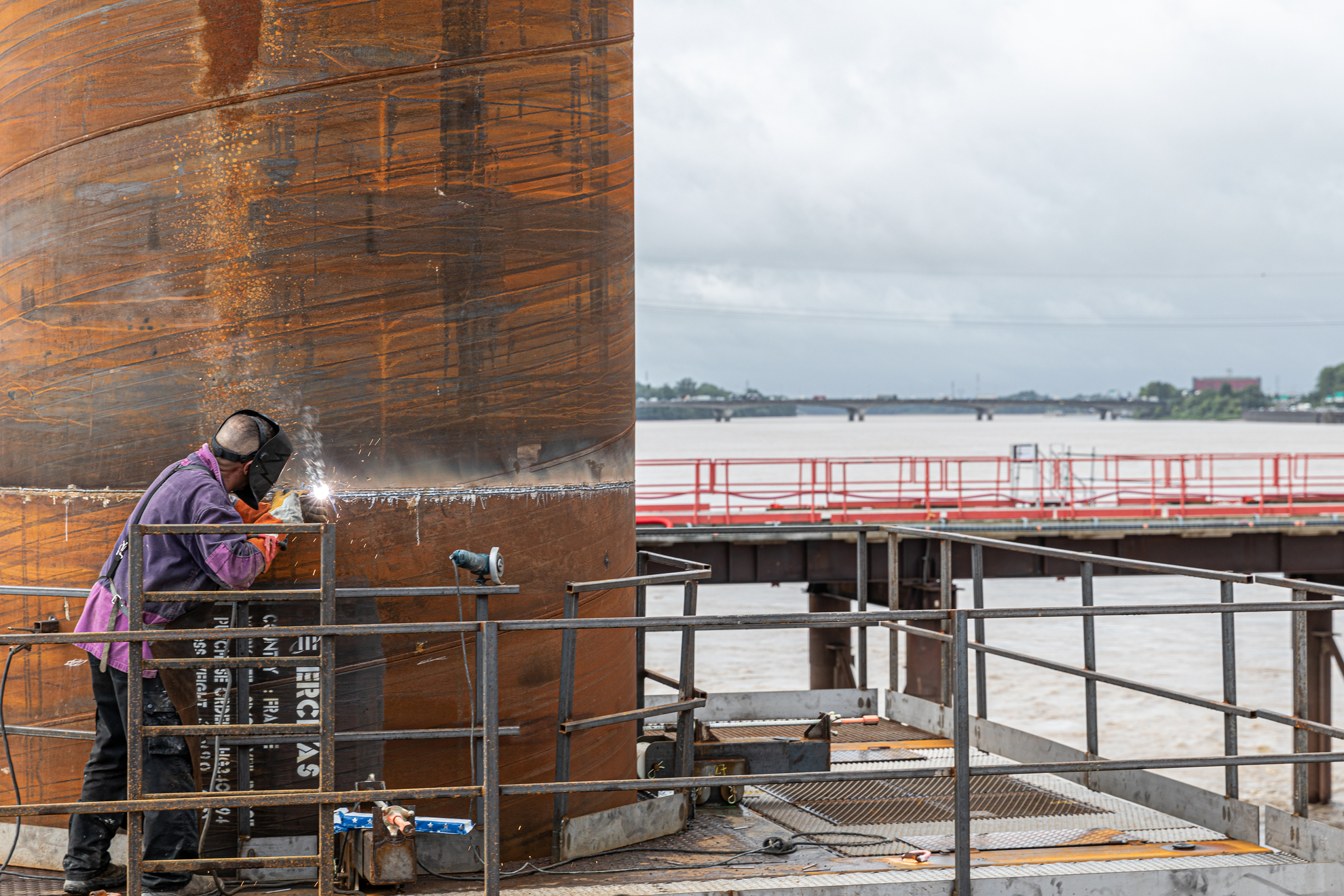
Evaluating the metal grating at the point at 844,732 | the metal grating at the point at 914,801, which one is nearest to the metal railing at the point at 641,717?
the metal grating at the point at 914,801

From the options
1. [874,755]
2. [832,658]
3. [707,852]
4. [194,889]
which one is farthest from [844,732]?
[832,658]

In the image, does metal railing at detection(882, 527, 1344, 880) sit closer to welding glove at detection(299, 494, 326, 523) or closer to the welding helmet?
welding glove at detection(299, 494, 326, 523)

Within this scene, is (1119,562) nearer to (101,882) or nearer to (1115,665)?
(101,882)

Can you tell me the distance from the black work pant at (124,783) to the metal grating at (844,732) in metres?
3.54

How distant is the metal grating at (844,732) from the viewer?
24.9 ft

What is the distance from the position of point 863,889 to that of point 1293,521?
2113 centimetres

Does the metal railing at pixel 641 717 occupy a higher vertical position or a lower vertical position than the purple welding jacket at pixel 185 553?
lower

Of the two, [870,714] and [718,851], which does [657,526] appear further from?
[718,851]

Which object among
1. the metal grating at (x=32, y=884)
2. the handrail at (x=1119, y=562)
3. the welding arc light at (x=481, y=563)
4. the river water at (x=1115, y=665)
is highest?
the welding arc light at (x=481, y=563)

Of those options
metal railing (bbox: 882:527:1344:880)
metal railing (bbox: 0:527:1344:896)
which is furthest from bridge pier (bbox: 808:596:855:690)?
metal railing (bbox: 0:527:1344:896)

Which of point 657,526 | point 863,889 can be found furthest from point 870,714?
point 657,526

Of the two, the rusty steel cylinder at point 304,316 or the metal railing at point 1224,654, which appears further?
the rusty steel cylinder at point 304,316

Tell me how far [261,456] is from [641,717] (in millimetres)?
2105

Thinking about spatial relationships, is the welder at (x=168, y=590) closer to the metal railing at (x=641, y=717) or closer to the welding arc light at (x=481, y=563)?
the metal railing at (x=641, y=717)
